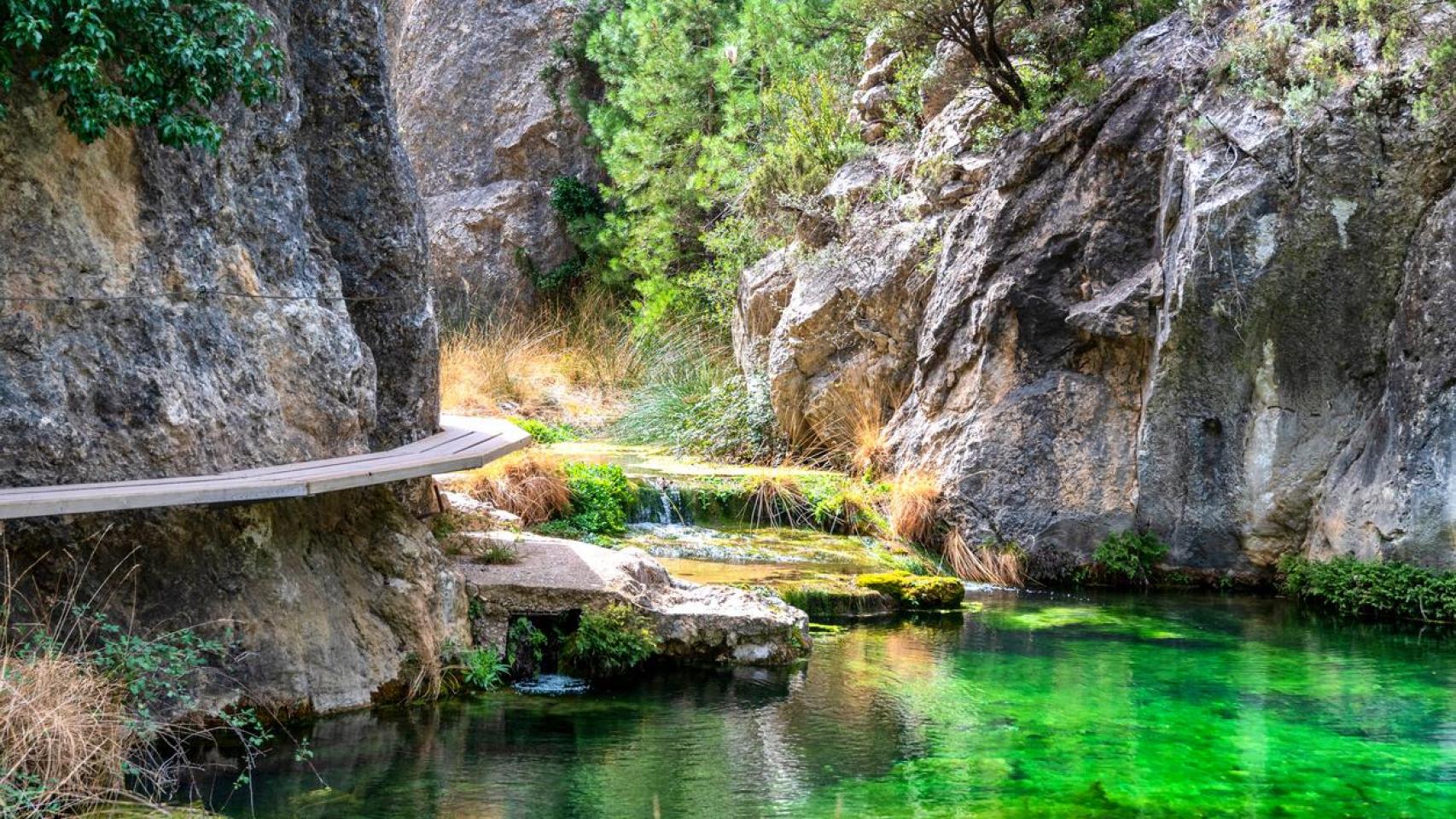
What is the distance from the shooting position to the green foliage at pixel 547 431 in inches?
571

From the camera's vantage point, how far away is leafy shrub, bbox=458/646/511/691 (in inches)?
277

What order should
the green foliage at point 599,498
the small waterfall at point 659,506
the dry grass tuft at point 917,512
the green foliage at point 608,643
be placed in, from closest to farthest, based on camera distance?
the green foliage at point 608,643, the green foliage at point 599,498, the dry grass tuft at point 917,512, the small waterfall at point 659,506

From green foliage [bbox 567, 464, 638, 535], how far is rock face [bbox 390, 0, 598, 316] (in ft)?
33.8

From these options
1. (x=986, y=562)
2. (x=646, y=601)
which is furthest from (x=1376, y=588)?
(x=646, y=601)

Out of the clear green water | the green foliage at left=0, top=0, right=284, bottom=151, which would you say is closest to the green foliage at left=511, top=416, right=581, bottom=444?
the clear green water

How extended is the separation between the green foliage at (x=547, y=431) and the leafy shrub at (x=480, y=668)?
625 cm

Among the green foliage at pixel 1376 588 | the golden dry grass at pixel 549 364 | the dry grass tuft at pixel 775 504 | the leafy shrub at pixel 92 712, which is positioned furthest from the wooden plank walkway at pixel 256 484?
the golden dry grass at pixel 549 364

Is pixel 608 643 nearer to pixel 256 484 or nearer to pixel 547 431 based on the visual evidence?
pixel 256 484

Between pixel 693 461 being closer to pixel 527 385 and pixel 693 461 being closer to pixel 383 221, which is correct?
pixel 527 385

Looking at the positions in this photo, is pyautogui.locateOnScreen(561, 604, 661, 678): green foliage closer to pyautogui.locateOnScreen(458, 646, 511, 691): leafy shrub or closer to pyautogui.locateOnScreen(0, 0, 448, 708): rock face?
pyautogui.locateOnScreen(458, 646, 511, 691): leafy shrub

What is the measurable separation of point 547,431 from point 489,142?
9.13 meters

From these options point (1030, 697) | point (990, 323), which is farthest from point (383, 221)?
point (990, 323)

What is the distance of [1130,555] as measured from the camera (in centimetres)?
1077

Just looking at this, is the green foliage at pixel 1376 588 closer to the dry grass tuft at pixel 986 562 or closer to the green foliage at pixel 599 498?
the dry grass tuft at pixel 986 562
